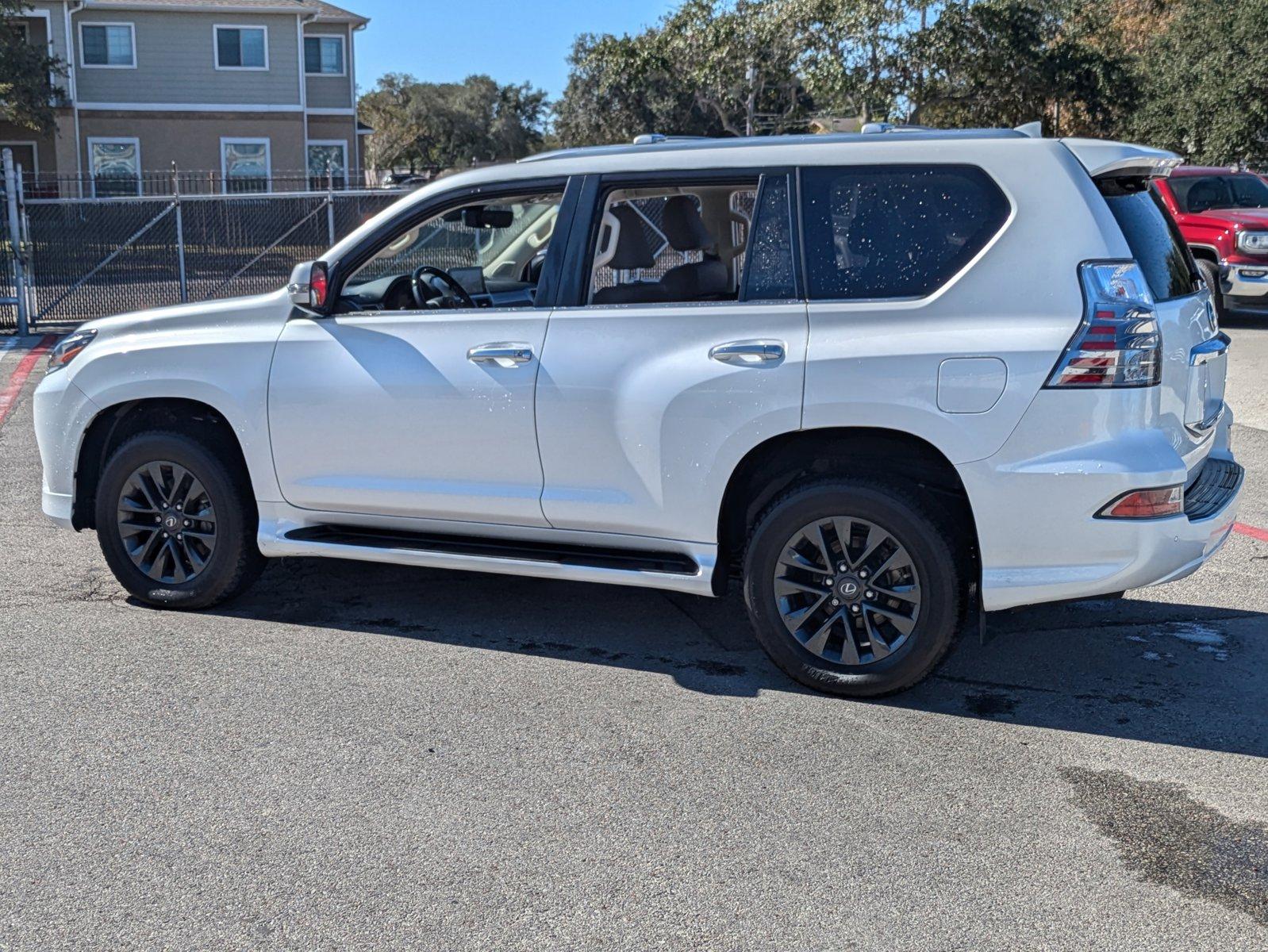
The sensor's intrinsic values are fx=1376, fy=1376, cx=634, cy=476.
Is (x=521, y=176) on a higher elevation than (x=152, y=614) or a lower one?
higher

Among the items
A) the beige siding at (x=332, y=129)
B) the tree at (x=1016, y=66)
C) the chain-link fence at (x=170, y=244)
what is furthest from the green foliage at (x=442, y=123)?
the chain-link fence at (x=170, y=244)

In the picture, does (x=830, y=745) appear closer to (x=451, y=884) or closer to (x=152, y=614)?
(x=451, y=884)

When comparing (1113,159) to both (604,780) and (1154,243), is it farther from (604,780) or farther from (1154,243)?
(604,780)

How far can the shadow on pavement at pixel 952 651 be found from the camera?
490cm

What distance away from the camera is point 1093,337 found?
14.6 feet

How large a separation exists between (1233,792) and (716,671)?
189cm

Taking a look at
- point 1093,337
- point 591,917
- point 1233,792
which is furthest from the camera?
point 1093,337

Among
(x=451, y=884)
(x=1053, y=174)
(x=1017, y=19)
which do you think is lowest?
(x=451, y=884)

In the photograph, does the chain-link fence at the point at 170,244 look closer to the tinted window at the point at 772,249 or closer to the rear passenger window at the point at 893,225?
the tinted window at the point at 772,249

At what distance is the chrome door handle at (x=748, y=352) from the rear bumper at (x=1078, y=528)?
769 millimetres

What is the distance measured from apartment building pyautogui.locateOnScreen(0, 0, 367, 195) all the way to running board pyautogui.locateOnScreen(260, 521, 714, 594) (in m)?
30.8

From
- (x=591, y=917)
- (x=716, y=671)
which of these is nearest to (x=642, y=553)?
(x=716, y=671)

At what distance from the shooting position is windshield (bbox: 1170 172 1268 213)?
58.7 ft

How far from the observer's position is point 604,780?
4289 mm
